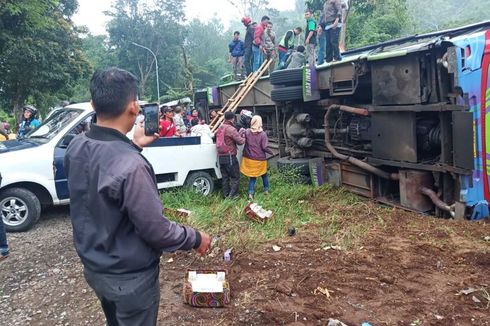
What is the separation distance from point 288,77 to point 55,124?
3.93m

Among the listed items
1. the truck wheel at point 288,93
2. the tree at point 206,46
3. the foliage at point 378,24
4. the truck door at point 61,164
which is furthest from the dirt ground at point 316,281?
the tree at point 206,46

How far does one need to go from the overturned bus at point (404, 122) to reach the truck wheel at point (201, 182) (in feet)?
4.68

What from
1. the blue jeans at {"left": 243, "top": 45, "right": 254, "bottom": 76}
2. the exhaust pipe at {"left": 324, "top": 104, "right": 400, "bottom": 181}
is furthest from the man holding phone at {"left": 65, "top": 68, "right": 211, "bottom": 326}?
the blue jeans at {"left": 243, "top": 45, "right": 254, "bottom": 76}

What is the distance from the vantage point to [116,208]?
176 cm

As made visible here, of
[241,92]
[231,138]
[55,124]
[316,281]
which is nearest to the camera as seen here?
A: [316,281]

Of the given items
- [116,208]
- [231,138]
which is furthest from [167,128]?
[116,208]

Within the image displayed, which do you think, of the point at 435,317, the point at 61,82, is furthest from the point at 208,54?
the point at 435,317

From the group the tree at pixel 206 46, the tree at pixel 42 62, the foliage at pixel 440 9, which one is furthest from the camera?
the tree at pixel 206 46

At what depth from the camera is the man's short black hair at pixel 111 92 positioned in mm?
1825

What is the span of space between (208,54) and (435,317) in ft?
163

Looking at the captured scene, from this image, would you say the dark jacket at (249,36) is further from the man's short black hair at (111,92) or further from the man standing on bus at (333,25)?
the man's short black hair at (111,92)

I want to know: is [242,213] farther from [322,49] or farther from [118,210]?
[322,49]

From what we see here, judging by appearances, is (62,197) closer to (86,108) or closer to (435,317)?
(86,108)

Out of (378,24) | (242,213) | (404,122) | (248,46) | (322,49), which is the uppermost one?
(378,24)
